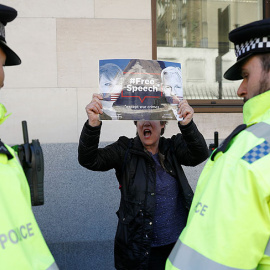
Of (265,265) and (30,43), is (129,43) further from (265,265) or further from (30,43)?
(265,265)

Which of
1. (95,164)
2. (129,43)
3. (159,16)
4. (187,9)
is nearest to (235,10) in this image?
(187,9)

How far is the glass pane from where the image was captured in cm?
512

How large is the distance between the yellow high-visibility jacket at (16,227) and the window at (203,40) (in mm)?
3836

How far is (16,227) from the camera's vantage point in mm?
1314

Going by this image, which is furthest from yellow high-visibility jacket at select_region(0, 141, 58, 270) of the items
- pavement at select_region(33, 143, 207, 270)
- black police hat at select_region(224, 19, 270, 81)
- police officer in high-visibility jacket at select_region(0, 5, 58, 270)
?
pavement at select_region(33, 143, 207, 270)

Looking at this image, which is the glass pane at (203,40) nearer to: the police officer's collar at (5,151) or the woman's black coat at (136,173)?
the woman's black coat at (136,173)

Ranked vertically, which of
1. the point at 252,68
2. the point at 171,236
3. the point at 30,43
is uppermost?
the point at 30,43

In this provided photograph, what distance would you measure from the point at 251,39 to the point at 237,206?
0.73 m

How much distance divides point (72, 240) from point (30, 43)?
91.9 inches

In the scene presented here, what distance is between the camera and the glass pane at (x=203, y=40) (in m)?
5.12

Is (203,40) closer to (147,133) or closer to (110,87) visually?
(147,133)

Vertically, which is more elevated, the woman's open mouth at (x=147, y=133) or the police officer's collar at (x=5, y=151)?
the police officer's collar at (x=5, y=151)

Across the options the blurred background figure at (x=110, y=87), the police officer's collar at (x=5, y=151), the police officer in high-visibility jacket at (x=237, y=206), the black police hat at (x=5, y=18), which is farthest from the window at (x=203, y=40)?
the police officer's collar at (x=5, y=151)

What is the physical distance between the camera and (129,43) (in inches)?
178
